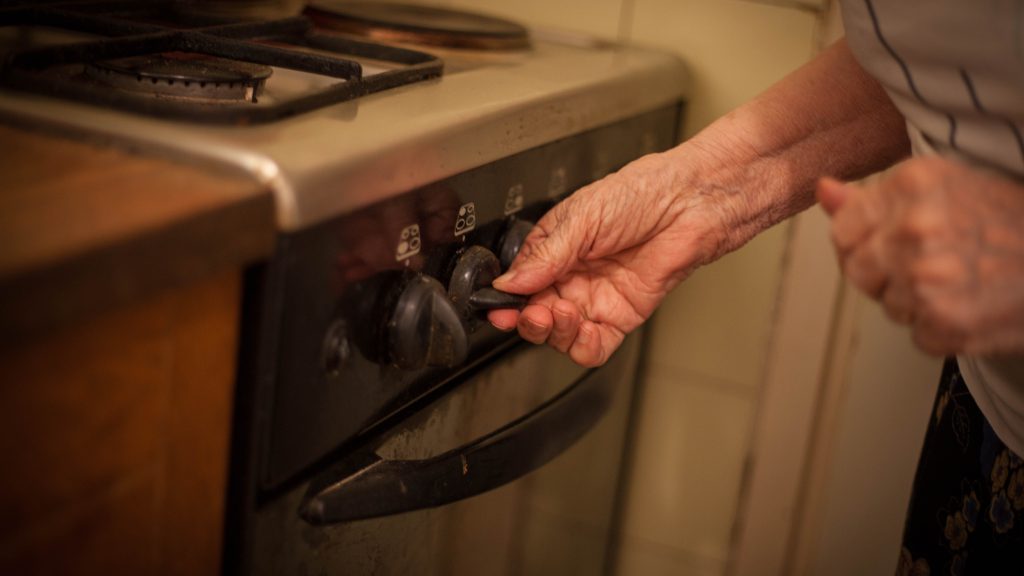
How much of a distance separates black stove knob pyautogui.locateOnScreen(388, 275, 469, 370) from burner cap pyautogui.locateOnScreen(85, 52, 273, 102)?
155mm

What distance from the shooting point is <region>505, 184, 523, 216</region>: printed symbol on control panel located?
2.26 feet

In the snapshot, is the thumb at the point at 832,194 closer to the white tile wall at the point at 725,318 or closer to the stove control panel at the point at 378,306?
the stove control panel at the point at 378,306

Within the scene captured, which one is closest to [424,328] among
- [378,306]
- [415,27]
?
[378,306]

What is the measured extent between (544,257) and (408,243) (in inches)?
5.2

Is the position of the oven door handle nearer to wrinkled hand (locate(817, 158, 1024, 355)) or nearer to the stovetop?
the stovetop

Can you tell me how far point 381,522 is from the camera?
62 centimetres

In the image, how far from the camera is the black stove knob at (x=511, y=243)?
688 millimetres

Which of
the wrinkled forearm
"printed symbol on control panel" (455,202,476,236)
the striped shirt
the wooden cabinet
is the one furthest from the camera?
the wrinkled forearm

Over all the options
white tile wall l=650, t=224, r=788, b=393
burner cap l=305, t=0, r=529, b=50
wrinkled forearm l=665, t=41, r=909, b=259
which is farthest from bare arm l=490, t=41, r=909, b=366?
white tile wall l=650, t=224, r=788, b=393

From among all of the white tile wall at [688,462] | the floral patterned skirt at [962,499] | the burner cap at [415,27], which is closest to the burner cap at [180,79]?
the burner cap at [415,27]

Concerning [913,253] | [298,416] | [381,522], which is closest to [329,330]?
[298,416]

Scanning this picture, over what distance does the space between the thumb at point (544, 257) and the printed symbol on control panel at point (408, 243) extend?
9cm

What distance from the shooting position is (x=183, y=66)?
0.65m

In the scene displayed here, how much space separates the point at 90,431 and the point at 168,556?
0.09 m
